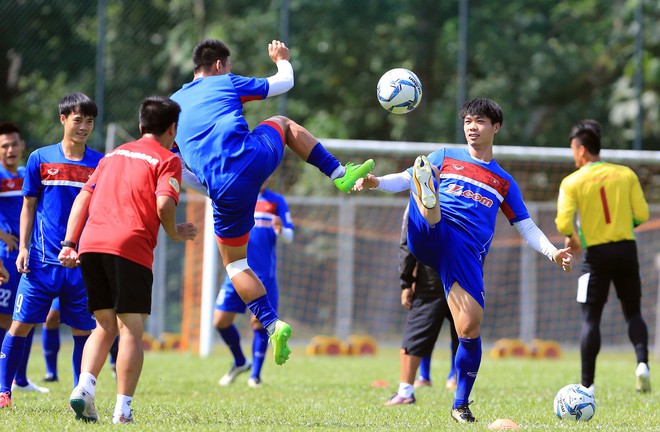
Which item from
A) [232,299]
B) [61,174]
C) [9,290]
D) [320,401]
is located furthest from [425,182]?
[232,299]

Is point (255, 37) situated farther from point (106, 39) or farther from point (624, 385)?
point (624, 385)

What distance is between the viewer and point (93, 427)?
5430 millimetres

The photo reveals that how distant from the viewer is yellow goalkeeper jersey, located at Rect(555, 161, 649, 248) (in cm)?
876

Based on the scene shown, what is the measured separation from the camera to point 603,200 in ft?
28.9

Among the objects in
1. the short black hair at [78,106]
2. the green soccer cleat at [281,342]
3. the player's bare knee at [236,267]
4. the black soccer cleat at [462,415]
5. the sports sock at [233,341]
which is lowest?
the black soccer cleat at [462,415]

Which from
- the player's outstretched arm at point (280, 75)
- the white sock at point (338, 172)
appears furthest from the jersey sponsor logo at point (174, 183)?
the white sock at point (338, 172)

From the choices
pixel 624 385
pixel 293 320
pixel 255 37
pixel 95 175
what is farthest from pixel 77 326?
pixel 255 37

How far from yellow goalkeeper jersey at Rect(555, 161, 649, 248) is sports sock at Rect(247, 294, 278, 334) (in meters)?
3.50

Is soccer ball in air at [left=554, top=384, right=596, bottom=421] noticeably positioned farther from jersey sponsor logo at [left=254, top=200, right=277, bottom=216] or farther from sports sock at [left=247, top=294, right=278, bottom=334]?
jersey sponsor logo at [left=254, top=200, right=277, bottom=216]

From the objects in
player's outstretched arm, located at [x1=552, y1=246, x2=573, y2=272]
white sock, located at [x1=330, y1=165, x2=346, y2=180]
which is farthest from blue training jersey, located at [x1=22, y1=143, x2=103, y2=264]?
player's outstretched arm, located at [x1=552, y1=246, x2=573, y2=272]

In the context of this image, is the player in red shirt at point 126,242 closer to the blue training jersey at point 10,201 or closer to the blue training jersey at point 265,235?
the blue training jersey at point 10,201

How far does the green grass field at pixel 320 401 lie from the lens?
19.8ft

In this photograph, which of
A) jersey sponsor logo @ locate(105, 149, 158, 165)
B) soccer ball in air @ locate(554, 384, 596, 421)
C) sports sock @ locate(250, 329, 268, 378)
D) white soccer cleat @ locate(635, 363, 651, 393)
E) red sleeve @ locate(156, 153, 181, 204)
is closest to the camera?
red sleeve @ locate(156, 153, 181, 204)

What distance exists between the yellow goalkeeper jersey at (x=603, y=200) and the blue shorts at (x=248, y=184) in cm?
349
